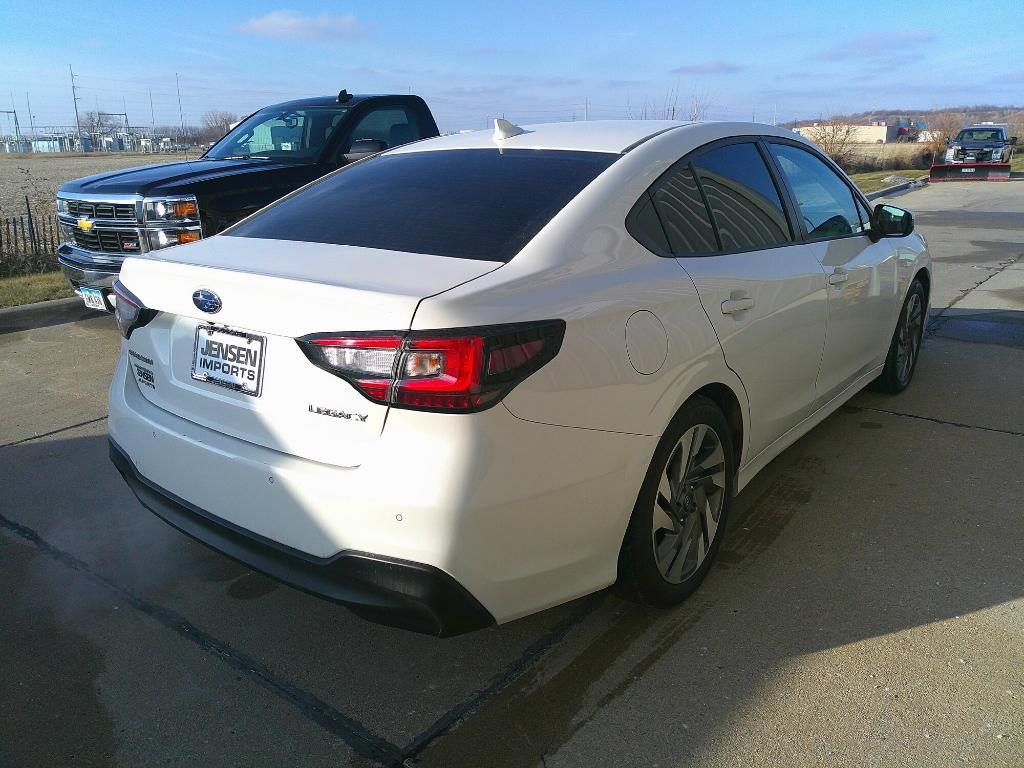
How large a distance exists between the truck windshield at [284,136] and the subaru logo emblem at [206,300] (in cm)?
515

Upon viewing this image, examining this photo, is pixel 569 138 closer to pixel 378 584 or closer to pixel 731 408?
pixel 731 408

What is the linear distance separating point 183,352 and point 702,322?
5.70 feet

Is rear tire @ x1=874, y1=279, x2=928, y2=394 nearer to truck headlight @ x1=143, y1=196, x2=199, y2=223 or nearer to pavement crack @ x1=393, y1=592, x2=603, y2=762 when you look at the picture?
pavement crack @ x1=393, y1=592, x2=603, y2=762

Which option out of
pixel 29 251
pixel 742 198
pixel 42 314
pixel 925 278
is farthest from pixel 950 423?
pixel 29 251

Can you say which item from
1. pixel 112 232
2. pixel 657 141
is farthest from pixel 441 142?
pixel 112 232

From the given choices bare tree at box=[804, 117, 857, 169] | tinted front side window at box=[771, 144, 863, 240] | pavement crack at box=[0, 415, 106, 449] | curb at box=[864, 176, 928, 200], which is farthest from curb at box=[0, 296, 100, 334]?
bare tree at box=[804, 117, 857, 169]

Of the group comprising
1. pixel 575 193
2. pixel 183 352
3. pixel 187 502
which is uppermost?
pixel 575 193

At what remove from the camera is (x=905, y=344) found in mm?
5418

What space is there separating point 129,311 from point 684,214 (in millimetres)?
2004

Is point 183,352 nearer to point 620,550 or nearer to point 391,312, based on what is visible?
point 391,312

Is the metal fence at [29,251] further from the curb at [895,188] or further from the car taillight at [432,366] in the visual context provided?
the curb at [895,188]

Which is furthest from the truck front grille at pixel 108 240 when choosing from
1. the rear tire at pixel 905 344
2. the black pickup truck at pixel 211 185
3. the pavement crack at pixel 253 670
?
the rear tire at pixel 905 344

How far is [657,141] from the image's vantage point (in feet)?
10.6

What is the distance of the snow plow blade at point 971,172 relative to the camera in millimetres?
26766
